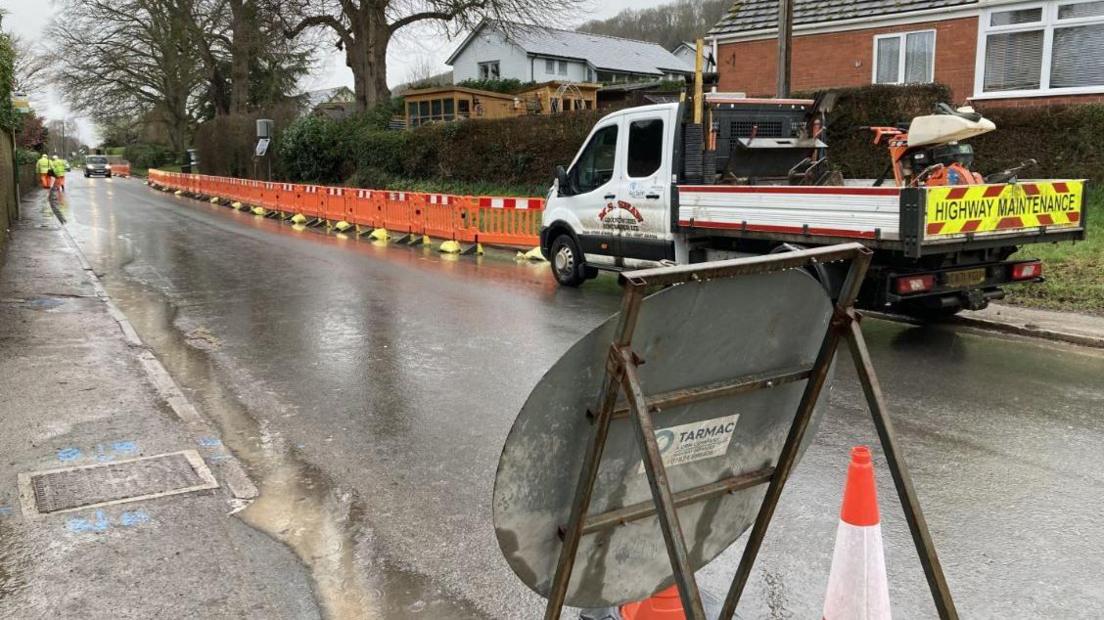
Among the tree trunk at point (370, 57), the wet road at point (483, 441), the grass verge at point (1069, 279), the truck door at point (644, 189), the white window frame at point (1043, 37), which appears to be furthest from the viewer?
the tree trunk at point (370, 57)

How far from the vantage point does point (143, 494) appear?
4812 mm

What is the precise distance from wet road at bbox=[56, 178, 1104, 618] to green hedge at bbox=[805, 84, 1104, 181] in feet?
24.6

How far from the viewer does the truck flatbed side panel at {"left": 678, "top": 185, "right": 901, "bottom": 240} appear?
310 inches

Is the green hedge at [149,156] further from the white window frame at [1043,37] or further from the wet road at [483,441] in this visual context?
the wet road at [483,441]

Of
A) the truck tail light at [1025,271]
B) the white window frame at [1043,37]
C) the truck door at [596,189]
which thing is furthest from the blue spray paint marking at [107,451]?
the white window frame at [1043,37]

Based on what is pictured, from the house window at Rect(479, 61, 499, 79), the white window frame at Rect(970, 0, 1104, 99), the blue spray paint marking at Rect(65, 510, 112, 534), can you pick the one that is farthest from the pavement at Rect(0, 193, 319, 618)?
the house window at Rect(479, 61, 499, 79)

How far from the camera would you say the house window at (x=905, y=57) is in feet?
66.9

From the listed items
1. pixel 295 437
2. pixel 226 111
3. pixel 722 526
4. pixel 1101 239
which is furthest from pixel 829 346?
pixel 226 111

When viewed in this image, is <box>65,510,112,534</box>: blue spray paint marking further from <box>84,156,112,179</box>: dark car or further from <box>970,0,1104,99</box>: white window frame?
<box>84,156,112,179</box>: dark car

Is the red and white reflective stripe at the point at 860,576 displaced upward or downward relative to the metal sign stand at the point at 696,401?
downward

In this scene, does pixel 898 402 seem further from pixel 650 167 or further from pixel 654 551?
pixel 650 167

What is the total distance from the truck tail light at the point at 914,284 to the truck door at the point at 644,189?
10.0 ft

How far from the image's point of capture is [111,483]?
195 inches

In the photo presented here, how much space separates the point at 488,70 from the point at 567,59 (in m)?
6.66
